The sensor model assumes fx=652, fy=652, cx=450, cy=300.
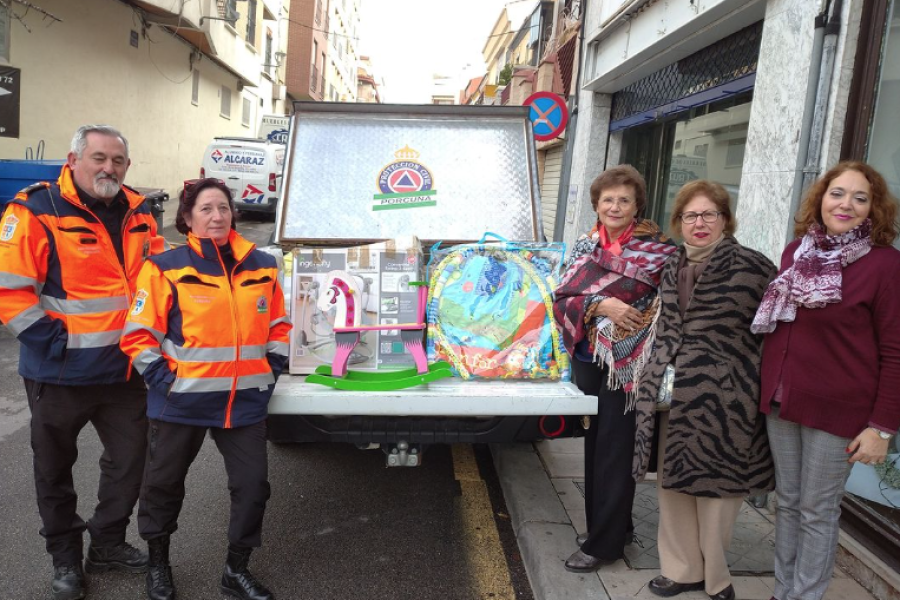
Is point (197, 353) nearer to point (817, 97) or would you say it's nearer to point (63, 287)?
point (63, 287)

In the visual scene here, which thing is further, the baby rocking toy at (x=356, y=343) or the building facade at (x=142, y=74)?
the building facade at (x=142, y=74)

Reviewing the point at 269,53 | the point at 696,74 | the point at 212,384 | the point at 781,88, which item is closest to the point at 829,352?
the point at 212,384

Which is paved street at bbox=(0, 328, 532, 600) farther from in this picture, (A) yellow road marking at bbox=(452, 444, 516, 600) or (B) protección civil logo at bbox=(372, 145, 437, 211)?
(B) protección civil logo at bbox=(372, 145, 437, 211)

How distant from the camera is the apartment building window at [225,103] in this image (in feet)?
72.5

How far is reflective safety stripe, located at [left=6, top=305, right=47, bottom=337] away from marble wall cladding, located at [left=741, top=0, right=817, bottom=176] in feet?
13.7

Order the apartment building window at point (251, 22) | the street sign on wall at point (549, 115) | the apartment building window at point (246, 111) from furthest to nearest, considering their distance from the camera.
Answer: the apartment building window at point (246, 111) → the apartment building window at point (251, 22) → the street sign on wall at point (549, 115)

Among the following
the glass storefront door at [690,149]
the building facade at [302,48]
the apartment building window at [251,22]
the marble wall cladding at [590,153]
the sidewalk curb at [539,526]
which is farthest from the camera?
the building facade at [302,48]

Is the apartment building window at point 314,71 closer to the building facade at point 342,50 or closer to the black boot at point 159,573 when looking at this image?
the building facade at point 342,50

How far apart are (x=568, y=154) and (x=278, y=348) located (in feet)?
26.5

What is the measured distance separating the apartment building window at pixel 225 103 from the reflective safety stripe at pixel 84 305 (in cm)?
2109

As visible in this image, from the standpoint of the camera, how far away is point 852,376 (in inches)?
92.7

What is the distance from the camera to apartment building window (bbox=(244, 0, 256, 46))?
2302cm

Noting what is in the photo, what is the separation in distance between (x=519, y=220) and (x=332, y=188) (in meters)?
1.25

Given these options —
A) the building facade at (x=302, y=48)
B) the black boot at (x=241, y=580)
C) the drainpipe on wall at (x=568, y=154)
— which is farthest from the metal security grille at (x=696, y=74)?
the building facade at (x=302, y=48)
